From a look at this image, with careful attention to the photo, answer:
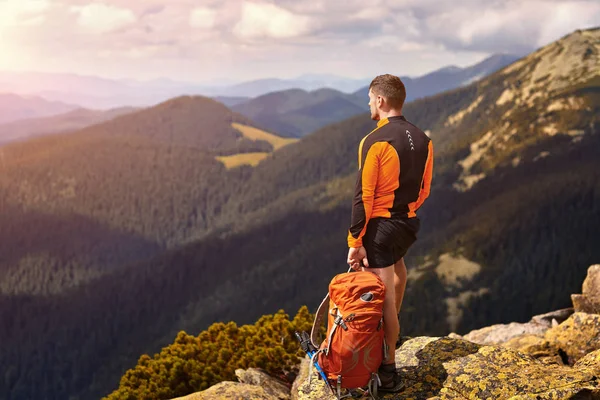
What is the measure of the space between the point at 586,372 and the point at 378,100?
7.31m

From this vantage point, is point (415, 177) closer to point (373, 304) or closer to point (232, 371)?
point (373, 304)

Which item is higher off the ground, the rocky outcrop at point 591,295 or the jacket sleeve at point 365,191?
the jacket sleeve at point 365,191

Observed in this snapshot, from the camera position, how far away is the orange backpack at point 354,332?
958 centimetres

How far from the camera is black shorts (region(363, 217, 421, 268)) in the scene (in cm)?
966

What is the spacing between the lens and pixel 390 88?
969 centimetres

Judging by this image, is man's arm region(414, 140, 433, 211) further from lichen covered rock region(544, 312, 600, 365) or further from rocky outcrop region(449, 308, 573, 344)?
rocky outcrop region(449, 308, 573, 344)

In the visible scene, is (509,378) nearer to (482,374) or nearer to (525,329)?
(482,374)

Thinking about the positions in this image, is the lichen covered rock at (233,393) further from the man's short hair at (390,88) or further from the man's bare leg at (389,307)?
the man's short hair at (390,88)

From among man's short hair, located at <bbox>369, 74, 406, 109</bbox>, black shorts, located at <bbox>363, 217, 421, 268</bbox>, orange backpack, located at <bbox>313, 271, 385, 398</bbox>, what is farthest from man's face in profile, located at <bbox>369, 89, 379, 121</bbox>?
Answer: orange backpack, located at <bbox>313, 271, 385, 398</bbox>

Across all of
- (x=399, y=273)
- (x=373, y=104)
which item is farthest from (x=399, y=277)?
(x=373, y=104)

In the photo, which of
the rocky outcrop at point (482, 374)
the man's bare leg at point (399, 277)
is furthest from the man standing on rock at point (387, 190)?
the rocky outcrop at point (482, 374)

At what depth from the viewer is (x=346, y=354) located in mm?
9609

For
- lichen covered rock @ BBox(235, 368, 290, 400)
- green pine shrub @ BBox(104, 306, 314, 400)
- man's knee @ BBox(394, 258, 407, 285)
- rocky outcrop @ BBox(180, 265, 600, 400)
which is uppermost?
man's knee @ BBox(394, 258, 407, 285)

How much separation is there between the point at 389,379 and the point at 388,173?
4.48 meters
